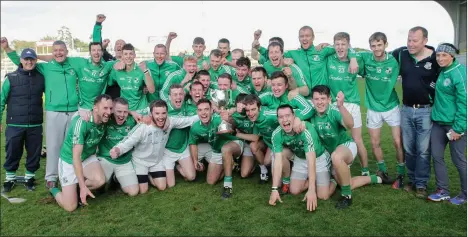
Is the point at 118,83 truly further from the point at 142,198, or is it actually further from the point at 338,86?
the point at 338,86

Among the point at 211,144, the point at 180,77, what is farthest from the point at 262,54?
the point at 211,144

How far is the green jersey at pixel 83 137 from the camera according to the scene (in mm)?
4746

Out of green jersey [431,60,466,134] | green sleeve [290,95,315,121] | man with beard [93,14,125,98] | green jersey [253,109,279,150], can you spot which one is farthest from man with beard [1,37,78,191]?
green jersey [431,60,466,134]

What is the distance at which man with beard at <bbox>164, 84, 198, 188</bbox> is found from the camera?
5758mm

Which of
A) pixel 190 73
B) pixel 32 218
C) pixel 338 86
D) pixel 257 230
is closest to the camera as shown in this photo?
pixel 257 230

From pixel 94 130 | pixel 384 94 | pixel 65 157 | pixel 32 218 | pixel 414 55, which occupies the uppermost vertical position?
pixel 414 55

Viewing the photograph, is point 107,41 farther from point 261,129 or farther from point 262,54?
point 261,129

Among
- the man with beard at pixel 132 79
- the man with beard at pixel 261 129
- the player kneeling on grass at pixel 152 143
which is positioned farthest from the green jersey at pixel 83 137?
the man with beard at pixel 261 129

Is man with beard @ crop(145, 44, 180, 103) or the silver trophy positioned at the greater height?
man with beard @ crop(145, 44, 180, 103)

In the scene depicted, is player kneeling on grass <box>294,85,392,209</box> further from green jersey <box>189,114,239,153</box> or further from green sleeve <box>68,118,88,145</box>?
green sleeve <box>68,118,88,145</box>

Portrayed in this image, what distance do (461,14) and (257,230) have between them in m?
35.8

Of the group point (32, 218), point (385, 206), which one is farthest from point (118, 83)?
point (385, 206)

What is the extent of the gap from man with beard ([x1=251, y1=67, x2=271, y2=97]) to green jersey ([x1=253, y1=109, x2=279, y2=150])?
43cm

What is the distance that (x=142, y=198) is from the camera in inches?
204
